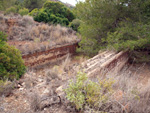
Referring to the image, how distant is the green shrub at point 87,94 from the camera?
205 cm

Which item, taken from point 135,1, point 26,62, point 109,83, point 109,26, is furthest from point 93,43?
point 109,83

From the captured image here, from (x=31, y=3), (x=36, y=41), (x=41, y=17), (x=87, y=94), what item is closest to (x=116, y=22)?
(x=36, y=41)

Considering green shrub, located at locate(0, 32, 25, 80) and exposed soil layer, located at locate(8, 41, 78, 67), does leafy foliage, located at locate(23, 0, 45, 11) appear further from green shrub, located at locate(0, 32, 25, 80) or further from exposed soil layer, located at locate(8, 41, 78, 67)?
green shrub, located at locate(0, 32, 25, 80)

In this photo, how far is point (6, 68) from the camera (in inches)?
153

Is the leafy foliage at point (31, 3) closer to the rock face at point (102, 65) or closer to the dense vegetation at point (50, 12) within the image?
the dense vegetation at point (50, 12)

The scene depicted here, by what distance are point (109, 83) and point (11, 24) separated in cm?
1083

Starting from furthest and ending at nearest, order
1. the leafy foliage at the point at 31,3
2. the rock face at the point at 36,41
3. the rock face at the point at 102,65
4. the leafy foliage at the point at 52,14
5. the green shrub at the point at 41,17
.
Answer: the leafy foliage at the point at 31,3 → the leafy foliage at the point at 52,14 → the green shrub at the point at 41,17 → the rock face at the point at 36,41 → the rock face at the point at 102,65

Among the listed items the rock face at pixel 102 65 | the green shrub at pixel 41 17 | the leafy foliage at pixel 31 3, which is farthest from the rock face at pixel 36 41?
the leafy foliage at pixel 31 3

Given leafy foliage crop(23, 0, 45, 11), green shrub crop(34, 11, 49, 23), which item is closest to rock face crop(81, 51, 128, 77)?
green shrub crop(34, 11, 49, 23)

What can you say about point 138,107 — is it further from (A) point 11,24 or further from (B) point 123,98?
(A) point 11,24

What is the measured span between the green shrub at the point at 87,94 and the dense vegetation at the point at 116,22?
3.56 m

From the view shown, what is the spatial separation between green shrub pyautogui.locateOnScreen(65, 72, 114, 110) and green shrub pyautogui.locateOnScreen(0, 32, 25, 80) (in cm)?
249

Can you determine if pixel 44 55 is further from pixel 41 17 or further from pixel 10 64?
pixel 41 17

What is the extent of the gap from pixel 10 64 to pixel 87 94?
302cm
